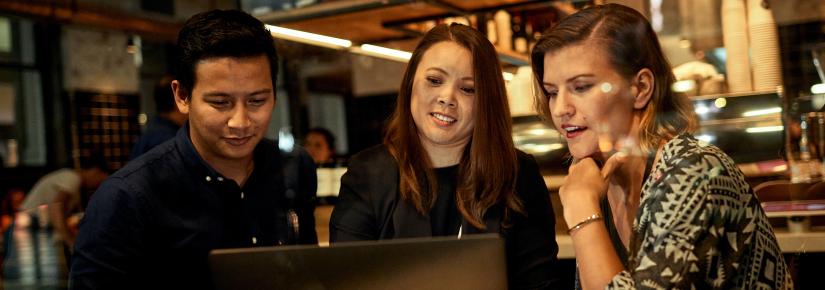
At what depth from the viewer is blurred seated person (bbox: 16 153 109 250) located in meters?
2.84

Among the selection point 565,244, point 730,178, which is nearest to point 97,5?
point 565,244

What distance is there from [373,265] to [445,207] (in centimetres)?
51

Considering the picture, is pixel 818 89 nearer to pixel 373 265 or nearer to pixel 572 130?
pixel 572 130

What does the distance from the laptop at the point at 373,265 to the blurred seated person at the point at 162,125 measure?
6.55 feet

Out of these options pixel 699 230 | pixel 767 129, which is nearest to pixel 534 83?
pixel 699 230

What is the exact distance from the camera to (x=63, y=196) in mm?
3734

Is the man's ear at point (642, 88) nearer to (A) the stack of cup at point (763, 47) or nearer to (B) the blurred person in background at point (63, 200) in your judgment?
(A) the stack of cup at point (763, 47)

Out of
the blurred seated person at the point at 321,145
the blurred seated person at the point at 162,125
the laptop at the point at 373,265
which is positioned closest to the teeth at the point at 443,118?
the laptop at the point at 373,265

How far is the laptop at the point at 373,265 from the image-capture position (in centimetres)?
86

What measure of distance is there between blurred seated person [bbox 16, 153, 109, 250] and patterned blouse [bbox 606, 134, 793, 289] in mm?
1925

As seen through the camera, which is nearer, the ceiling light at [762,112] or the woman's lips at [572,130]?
the woman's lips at [572,130]

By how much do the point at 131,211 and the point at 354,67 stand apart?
4.68ft

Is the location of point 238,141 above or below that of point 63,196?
above

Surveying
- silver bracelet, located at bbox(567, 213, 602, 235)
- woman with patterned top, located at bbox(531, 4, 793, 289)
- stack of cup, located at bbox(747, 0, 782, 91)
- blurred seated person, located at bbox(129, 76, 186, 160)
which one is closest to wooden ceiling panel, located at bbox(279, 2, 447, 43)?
blurred seated person, located at bbox(129, 76, 186, 160)
